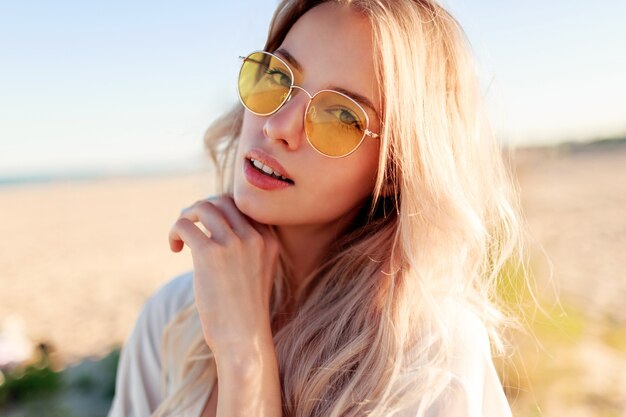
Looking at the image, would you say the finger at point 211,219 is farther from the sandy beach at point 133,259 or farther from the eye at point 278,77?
the sandy beach at point 133,259

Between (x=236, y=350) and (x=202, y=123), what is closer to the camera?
(x=236, y=350)

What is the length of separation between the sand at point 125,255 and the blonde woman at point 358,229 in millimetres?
994

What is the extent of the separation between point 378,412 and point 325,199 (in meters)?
0.69

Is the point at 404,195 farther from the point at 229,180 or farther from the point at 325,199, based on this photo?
the point at 229,180

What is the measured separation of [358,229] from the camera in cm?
206

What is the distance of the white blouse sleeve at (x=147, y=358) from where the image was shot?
2104 mm

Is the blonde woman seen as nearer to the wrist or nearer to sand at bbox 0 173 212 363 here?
the wrist

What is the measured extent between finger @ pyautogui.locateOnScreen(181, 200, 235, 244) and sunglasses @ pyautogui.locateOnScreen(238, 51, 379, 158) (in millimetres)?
361

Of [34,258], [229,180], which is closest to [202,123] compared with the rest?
[229,180]

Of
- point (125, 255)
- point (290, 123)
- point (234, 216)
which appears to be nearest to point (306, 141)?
point (290, 123)

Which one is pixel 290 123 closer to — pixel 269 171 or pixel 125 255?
pixel 269 171

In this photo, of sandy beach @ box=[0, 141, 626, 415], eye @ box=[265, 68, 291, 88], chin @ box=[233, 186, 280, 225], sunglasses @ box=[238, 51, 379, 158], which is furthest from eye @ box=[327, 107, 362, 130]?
sandy beach @ box=[0, 141, 626, 415]

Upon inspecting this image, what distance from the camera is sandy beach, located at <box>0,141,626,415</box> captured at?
220 inches

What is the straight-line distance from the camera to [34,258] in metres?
11.4
